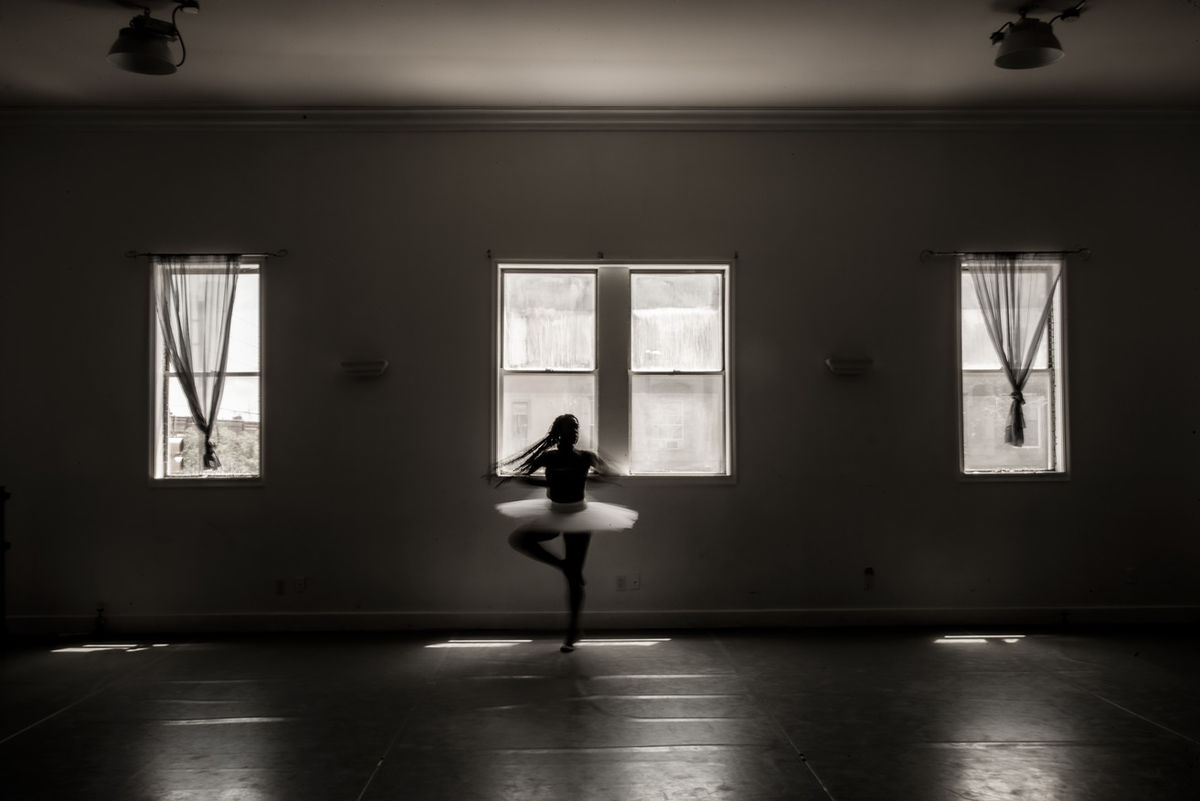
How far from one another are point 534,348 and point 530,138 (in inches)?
62.0

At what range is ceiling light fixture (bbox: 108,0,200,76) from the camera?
4.54m

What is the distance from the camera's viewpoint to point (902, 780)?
3.30 metres

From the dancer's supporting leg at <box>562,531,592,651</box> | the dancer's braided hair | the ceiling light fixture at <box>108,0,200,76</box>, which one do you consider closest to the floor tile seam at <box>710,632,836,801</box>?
the dancer's supporting leg at <box>562,531,592,651</box>

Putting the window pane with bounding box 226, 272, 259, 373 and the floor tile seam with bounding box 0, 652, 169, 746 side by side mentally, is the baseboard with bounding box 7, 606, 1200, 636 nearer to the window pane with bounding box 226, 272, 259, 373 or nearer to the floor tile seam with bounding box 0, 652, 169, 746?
the floor tile seam with bounding box 0, 652, 169, 746

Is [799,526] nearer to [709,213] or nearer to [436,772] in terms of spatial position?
[709,213]

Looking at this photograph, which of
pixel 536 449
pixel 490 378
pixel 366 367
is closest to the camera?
pixel 536 449

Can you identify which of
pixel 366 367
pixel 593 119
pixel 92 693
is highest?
pixel 593 119

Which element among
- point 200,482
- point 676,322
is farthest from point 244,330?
point 676,322

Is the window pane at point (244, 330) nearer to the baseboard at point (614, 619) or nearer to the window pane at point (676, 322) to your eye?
the baseboard at point (614, 619)

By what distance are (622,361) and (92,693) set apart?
3837 millimetres

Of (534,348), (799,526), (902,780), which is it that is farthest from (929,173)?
(902,780)

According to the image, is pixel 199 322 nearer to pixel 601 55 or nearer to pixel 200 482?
pixel 200 482

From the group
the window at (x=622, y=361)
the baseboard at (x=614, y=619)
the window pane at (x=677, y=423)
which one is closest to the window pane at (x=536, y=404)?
the window at (x=622, y=361)

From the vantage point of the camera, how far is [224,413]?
6.08 meters
